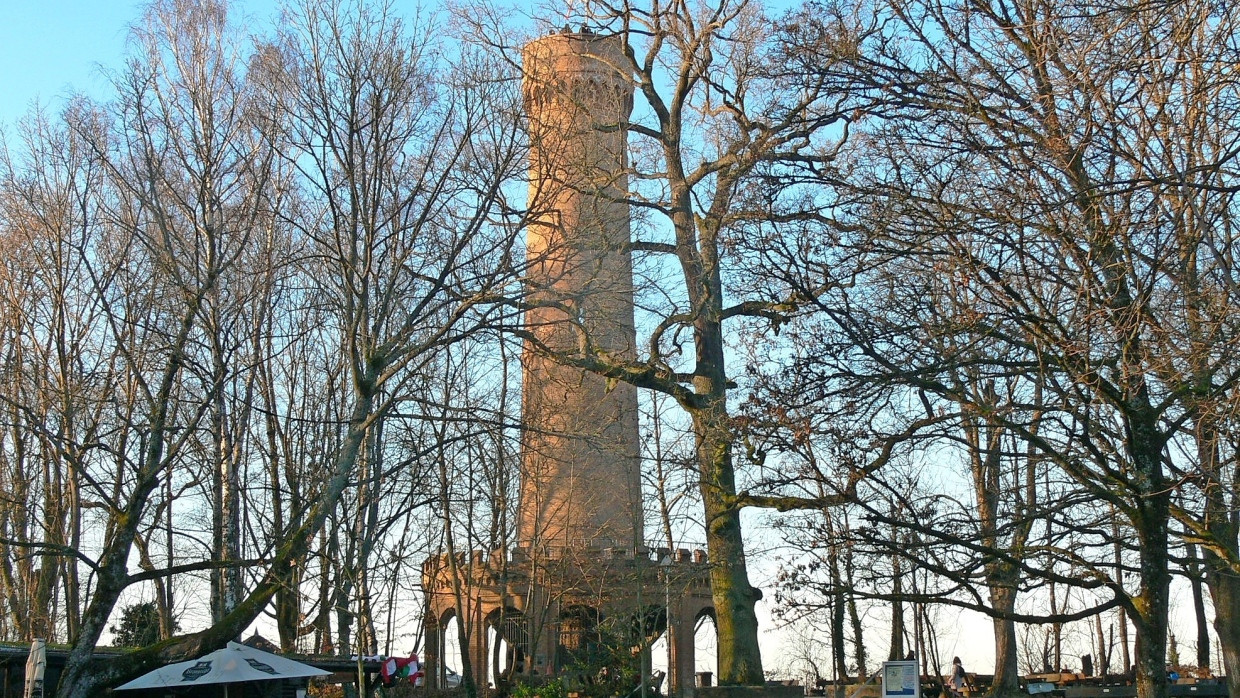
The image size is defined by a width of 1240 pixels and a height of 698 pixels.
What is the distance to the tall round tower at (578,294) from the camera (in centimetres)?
1847

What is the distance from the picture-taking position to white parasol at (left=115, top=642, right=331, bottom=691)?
16.4 m

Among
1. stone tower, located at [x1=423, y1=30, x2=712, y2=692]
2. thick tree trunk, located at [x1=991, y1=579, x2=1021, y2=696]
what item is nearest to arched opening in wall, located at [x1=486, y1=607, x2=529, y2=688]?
stone tower, located at [x1=423, y1=30, x2=712, y2=692]

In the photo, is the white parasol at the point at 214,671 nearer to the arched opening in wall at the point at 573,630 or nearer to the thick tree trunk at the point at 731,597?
the thick tree trunk at the point at 731,597

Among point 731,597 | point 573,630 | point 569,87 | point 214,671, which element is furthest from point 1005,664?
point 214,671

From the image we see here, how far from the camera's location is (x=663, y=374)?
64.3 feet

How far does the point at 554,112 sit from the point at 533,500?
13.1 metres

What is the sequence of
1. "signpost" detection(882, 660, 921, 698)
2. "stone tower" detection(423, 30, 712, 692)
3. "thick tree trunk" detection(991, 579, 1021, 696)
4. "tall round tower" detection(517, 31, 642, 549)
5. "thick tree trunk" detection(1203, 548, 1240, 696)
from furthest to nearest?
"thick tree trunk" detection(991, 579, 1021, 696), "stone tower" detection(423, 30, 712, 692), "tall round tower" detection(517, 31, 642, 549), "signpost" detection(882, 660, 921, 698), "thick tree trunk" detection(1203, 548, 1240, 696)

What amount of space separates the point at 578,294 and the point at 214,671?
7.05 m

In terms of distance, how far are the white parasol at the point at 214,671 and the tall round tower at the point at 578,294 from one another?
4963 millimetres

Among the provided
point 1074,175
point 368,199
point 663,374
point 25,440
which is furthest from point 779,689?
point 25,440

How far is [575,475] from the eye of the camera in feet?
102

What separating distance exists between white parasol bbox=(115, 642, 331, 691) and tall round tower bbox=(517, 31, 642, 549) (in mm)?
4963

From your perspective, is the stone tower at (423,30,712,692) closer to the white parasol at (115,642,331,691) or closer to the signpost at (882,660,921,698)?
the white parasol at (115,642,331,691)

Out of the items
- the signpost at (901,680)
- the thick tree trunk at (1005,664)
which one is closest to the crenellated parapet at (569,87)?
the signpost at (901,680)
